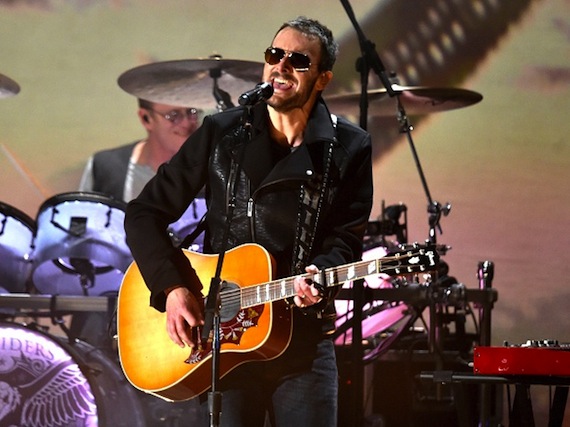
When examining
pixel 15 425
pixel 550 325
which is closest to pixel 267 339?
pixel 15 425

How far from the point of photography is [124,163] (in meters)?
6.31

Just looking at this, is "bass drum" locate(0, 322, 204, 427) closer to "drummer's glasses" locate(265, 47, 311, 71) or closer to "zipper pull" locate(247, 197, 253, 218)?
"zipper pull" locate(247, 197, 253, 218)

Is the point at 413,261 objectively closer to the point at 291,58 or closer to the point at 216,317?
the point at 216,317

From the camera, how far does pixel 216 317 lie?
116 inches

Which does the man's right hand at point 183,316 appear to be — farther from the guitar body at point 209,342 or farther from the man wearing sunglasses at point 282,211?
the guitar body at point 209,342

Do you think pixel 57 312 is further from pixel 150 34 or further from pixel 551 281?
pixel 551 281

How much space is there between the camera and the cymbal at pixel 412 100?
544cm

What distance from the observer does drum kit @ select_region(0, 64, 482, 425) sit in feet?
15.4

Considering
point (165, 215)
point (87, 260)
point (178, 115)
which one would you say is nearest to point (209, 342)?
point (165, 215)

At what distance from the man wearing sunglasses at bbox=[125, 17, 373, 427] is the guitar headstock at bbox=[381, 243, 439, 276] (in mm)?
197

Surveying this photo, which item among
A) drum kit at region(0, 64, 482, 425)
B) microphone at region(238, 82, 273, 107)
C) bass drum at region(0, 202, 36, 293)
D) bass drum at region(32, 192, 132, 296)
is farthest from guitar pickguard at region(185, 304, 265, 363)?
bass drum at region(0, 202, 36, 293)

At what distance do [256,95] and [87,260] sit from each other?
7.59 feet

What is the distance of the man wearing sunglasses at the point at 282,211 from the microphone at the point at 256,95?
0.24 ft

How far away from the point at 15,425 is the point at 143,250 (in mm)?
1936
